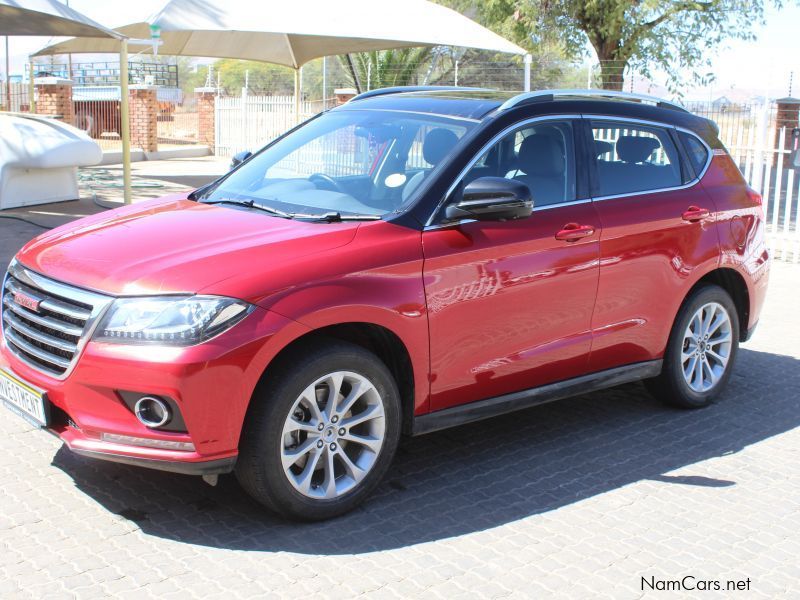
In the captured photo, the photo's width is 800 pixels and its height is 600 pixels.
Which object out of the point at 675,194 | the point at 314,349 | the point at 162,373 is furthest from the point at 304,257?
the point at 675,194

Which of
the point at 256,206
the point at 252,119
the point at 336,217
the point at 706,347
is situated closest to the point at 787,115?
the point at 252,119

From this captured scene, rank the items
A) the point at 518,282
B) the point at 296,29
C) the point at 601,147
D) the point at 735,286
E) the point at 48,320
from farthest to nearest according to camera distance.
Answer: the point at 296,29, the point at 735,286, the point at 601,147, the point at 518,282, the point at 48,320

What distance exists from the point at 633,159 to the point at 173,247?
9.35 ft

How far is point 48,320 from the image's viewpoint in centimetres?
418

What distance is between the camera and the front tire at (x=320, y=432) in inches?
157

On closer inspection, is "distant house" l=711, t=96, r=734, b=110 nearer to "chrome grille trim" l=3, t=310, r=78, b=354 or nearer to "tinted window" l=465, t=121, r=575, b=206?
"tinted window" l=465, t=121, r=575, b=206

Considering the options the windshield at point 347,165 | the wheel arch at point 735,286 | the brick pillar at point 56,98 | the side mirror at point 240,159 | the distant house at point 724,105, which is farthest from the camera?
the brick pillar at point 56,98

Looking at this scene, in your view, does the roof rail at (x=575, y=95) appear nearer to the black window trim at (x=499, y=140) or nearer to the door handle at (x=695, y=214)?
the black window trim at (x=499, y=140)

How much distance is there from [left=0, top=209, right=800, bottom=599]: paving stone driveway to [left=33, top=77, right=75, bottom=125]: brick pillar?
22074 millimetres

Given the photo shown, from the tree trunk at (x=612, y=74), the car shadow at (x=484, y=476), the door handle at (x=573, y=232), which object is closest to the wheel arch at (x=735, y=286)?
the car shadow at (x=484, y=476)

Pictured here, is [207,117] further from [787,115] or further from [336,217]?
[336,217]

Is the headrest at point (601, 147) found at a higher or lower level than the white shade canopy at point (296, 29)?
lower

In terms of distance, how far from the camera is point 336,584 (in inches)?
148

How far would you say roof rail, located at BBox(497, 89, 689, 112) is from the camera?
5148 millimetres
